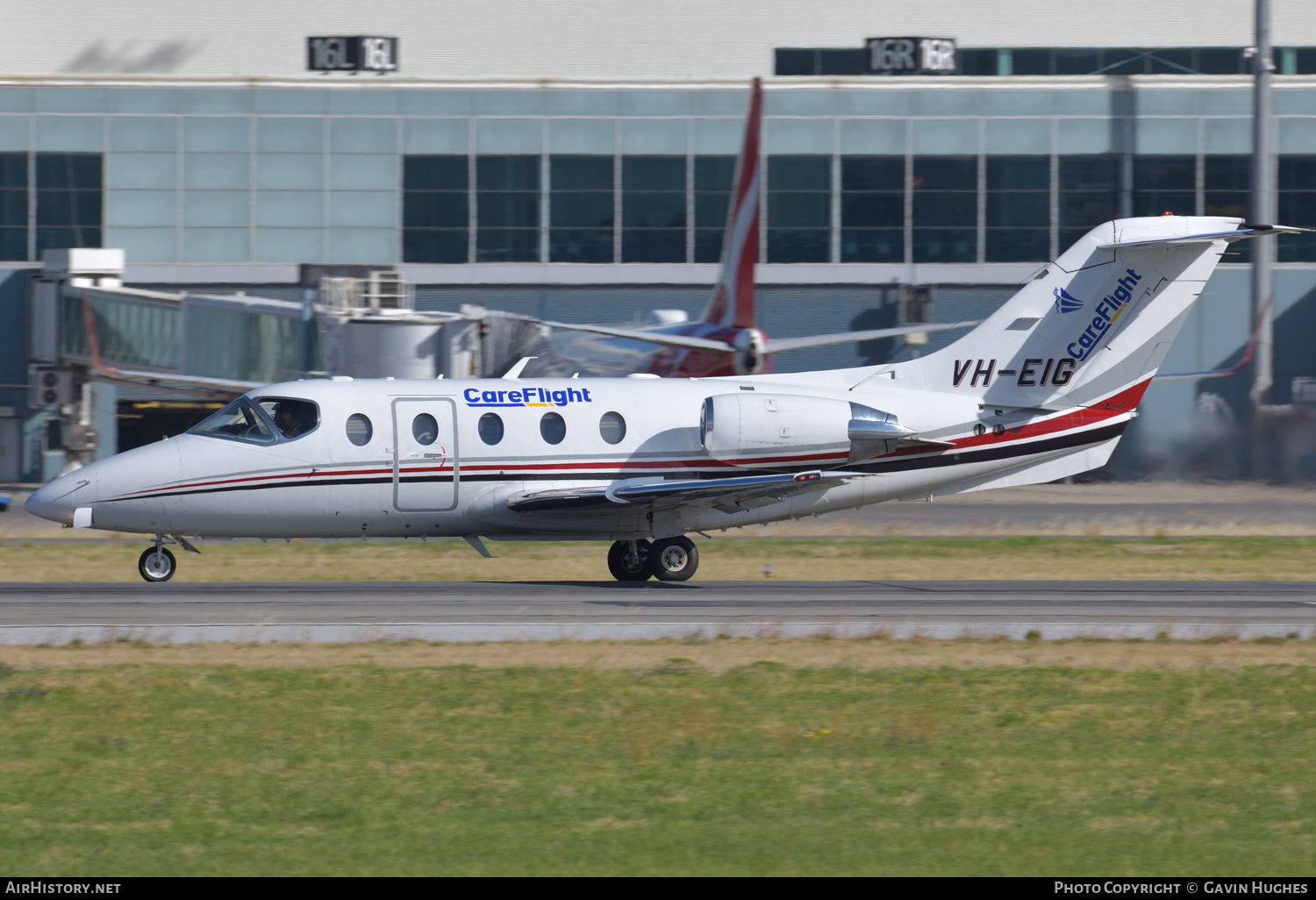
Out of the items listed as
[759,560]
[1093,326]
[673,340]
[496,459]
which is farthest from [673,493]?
[673,340]

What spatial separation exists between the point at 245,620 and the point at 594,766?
25.5 ft

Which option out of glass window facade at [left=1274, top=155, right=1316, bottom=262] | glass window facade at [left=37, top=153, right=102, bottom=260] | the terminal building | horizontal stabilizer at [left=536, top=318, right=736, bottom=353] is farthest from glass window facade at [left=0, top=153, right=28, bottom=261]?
glass window facade at [left=1274, top=155, right=1316, bottom=262]

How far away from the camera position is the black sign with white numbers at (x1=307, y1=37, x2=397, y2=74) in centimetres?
5525

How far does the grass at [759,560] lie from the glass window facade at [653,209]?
21670 mm

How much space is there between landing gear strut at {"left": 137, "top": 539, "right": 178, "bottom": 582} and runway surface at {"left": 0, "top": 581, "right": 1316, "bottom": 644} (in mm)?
275

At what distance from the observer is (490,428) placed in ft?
74.1

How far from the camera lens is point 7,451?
53.7 metres

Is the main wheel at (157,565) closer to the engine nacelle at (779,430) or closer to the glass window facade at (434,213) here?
the engine nacelle at (779,430)

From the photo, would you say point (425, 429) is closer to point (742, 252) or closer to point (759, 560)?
point (759, 560)

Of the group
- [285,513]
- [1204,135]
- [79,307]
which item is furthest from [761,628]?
[1204,135]

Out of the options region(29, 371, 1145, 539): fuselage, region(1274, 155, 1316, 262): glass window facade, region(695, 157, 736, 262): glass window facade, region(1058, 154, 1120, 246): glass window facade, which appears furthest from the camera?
region(695, 157, 736, 262): glass window facade

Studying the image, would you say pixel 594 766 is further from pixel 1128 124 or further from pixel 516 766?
pixel 1128 124

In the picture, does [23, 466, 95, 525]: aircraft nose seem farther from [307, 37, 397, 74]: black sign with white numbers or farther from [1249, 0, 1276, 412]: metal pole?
[1249, 0, 1276, 412]: metal pole

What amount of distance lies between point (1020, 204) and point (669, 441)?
1288 inches
